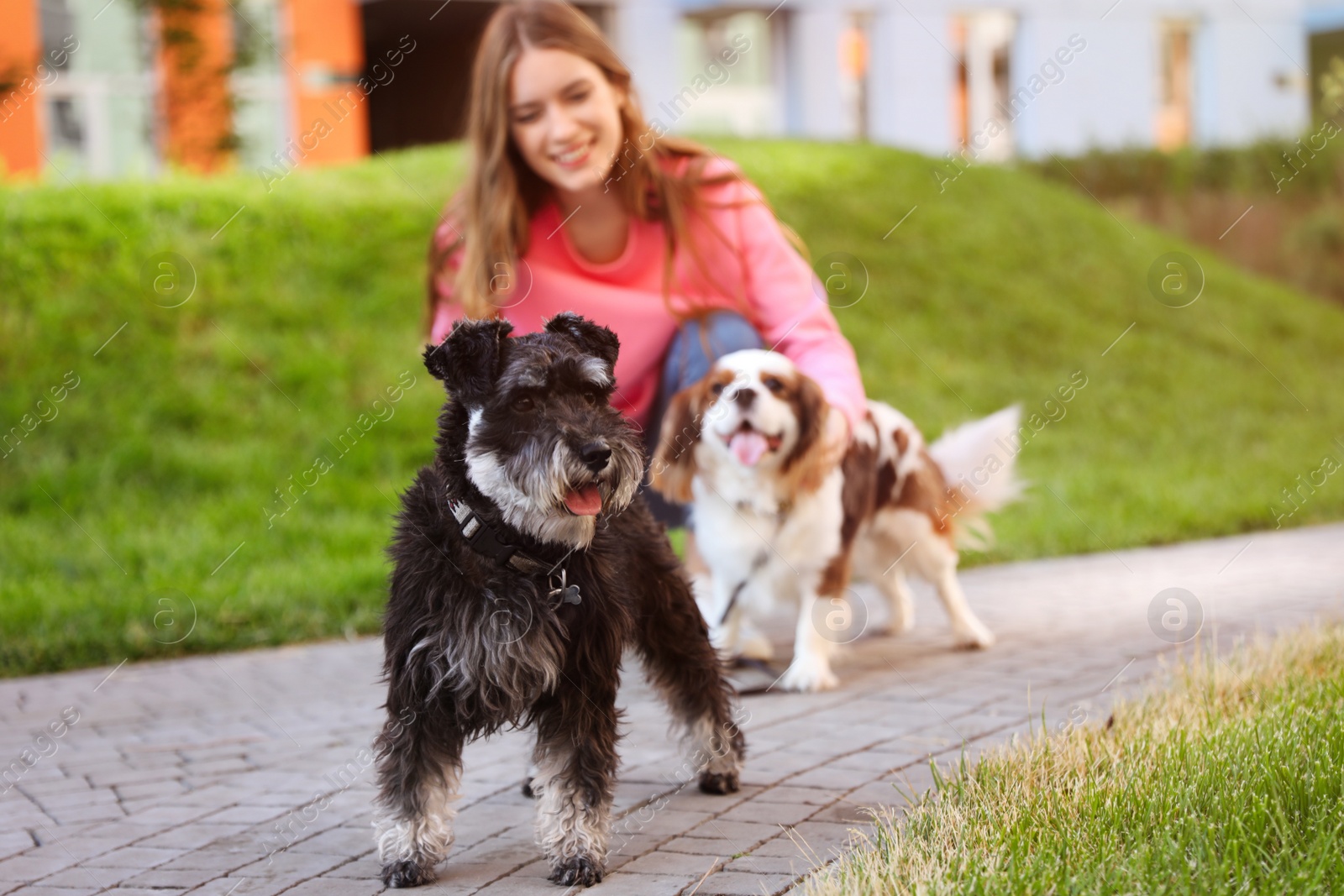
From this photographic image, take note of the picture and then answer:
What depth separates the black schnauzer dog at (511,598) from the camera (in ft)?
9.65

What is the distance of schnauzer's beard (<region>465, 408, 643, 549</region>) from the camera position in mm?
2881

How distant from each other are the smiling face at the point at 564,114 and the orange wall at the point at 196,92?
30.0ft

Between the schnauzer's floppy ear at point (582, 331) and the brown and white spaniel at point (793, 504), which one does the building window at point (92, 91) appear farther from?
the schnauzer's floppy ear at point (582, 331)

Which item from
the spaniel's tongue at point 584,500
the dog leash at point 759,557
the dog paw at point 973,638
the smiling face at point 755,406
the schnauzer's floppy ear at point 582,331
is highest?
the schnauzer's floppy ear at point 582,331

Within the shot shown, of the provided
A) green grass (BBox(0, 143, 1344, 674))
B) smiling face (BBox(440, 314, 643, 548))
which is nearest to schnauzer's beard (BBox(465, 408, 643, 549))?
smiling face (BBox(440, 314, 643, 548))

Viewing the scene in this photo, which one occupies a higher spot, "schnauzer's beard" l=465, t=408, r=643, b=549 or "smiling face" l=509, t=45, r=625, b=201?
"smiling face" l=509, t=45, r=625, b=201

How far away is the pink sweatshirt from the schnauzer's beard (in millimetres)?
2091

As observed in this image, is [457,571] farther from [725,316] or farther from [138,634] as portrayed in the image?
[138,634]

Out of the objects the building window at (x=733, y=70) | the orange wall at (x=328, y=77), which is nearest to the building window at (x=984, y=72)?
the building window at (x=733, y=70)

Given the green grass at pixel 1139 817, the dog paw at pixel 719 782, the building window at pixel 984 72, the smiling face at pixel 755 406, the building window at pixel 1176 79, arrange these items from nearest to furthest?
the green grass at pixel 1139 817, the dog paw at pixel 719 782, the smiling face at pixel 755 406, the building window at pixel 984 72, the building window at pixel 1176 79

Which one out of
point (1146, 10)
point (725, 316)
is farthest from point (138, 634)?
point (1146, 10)

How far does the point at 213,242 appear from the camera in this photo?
9742mm

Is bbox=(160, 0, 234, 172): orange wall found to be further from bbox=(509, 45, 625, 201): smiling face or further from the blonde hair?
bbox=(509, 45, 625, 201): smiling face

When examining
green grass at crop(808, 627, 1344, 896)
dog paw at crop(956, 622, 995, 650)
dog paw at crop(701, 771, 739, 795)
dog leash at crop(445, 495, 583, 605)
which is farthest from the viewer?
dog paw at crop(956, 622, 995, 650)
